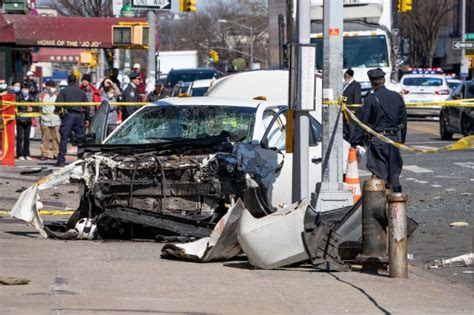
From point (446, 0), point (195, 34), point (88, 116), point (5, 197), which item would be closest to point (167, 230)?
point (5, 197)

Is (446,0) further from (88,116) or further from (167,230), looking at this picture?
(167,230)

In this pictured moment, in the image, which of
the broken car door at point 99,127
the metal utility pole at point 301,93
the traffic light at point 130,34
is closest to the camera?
the metal utility pole at point 301,93

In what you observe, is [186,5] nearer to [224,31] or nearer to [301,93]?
[301,93]

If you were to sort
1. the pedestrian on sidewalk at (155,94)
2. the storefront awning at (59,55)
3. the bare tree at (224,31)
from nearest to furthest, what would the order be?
the pedestrian on sidewalk at (155,94) < the storefront awning at (59,55) < the bare tree at (224,31)

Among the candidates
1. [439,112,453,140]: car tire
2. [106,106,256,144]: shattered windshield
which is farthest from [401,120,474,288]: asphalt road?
[106,106,256,144]: shattered windshield

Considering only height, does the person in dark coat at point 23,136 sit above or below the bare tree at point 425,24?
below

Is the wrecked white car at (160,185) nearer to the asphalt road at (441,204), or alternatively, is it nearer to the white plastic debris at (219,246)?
the white plastic debris at (219,246)

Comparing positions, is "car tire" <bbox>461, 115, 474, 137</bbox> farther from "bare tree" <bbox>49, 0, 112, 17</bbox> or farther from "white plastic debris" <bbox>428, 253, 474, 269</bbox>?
"bare tree" <bbox>49, 0, 112, 17</bbox>

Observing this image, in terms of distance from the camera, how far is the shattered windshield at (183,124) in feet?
41.5

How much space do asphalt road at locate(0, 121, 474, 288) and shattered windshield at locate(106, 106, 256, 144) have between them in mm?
2376

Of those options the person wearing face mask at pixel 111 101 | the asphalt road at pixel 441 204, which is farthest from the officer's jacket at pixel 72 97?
the asphalt road at pixel 441 204

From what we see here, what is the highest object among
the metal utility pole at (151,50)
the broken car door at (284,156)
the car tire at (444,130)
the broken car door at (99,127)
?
the metal utility pole at (151,50)

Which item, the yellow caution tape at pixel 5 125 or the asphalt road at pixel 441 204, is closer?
the asphalt road at pixel 441 204

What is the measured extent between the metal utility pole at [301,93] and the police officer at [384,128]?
73.8 inches
